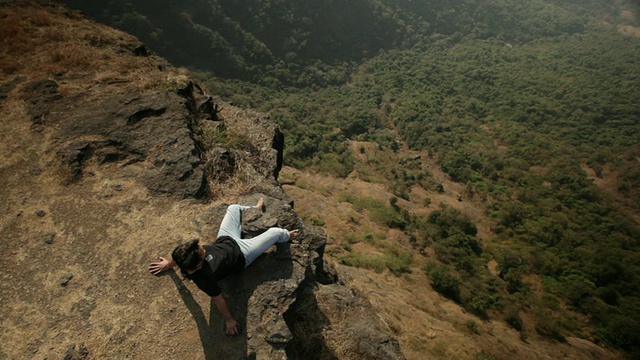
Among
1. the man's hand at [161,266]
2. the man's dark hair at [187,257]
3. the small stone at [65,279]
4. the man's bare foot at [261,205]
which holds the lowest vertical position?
the small stone at [65,279]

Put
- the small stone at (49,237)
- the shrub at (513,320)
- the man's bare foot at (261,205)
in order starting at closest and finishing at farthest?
the small stone at (49,237) < the man's bare foot at (261,205) < the shrub at (513,320)

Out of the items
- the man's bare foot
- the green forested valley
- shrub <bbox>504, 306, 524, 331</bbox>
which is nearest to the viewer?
the man's bare foot

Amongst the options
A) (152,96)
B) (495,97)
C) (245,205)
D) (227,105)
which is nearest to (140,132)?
(152,96)

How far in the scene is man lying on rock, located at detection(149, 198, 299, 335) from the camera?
4.79 m

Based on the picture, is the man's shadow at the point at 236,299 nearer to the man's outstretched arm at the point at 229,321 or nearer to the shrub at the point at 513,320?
the man's outstretched arm at the point at 229,321

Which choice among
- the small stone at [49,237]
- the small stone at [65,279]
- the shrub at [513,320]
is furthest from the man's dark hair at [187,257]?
the shrub at [513,320]

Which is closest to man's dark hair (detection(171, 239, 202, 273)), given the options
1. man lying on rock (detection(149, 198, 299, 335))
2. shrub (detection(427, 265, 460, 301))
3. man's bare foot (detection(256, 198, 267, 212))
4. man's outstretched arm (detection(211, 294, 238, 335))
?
man lying on rock (detection(149, 198, 299, 335))

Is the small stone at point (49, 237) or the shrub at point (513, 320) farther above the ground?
the small stone at point (49, 237)

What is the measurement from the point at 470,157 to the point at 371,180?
57.7ft

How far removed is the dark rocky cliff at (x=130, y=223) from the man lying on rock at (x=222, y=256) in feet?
1.16

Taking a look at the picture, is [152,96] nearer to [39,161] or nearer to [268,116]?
[39,161]

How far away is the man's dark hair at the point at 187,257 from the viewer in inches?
185

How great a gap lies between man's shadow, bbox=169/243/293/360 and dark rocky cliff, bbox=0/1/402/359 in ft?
0.07

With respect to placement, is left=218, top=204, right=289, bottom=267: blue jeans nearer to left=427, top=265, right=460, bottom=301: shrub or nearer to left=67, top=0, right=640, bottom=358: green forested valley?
left=67, top=0, right=640, bottom=358: green forested valley
